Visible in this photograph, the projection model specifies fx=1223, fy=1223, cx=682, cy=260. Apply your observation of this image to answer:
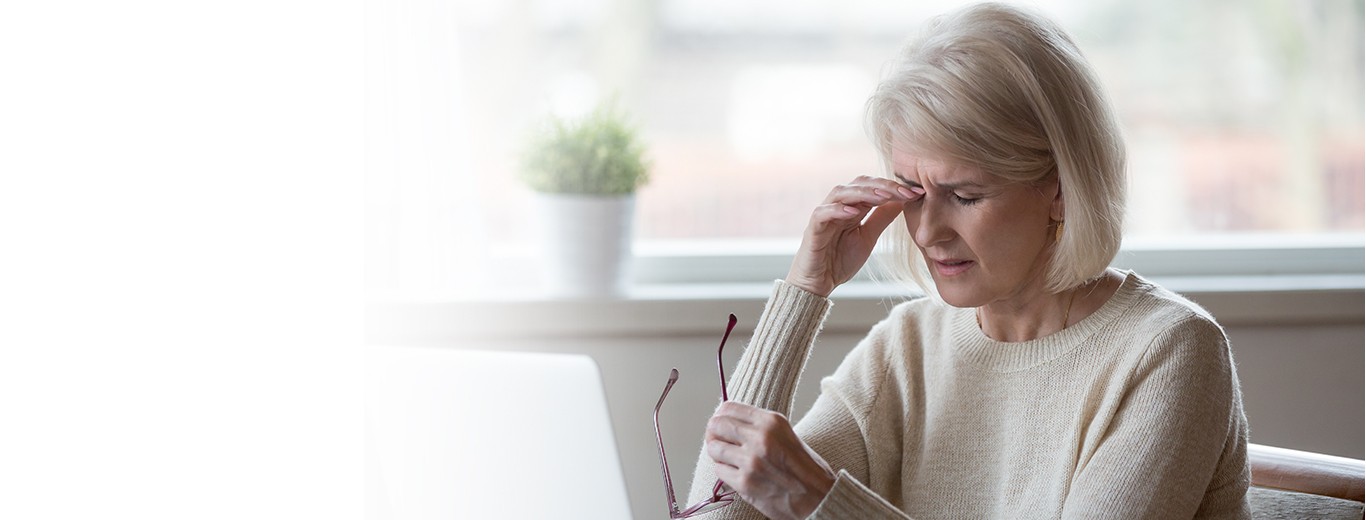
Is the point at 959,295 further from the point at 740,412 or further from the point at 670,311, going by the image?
the point at 670,311

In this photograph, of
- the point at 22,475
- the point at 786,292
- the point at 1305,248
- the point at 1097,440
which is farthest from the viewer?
the point at 1305,248

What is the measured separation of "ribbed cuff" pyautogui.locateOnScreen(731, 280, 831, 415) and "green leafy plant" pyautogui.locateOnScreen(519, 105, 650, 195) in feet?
2.03

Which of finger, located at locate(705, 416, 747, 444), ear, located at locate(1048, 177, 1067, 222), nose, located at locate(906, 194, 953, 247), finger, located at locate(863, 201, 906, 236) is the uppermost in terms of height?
ear, located at locate(1048, 177, 1067, 222)

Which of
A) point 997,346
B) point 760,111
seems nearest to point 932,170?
point 997,346

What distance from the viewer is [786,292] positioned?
1441mm

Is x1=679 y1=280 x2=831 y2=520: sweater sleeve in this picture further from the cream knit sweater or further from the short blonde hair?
the short blonde hair

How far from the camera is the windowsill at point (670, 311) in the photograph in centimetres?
199

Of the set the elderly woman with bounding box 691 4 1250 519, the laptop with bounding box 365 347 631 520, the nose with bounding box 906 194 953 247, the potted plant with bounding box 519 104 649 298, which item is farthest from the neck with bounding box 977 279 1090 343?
the potted plant with bounding box 519 104 649 298

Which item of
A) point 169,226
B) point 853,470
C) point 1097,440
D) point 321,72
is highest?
point 321,72

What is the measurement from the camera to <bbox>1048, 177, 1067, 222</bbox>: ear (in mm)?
1296

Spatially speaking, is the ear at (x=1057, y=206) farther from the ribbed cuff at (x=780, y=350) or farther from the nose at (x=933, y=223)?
the ribbed cuff at (x=780, y=350)

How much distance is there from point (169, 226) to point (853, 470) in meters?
0.84

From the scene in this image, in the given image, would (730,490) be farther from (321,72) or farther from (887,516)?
(321,72)

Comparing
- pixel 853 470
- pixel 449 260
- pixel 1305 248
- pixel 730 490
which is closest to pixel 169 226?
pixel 730 490
